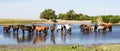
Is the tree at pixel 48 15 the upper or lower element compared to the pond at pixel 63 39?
upper

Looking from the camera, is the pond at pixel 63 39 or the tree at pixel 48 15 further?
the tree at pixel 48 15

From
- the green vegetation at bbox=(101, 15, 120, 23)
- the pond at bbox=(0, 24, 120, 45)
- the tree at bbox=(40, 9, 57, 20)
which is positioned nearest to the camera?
A: the pond at bbox=(0, 24, 120, 45)

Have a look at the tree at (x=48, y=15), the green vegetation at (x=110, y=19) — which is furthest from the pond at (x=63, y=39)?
the tree at (x=48, y=15)

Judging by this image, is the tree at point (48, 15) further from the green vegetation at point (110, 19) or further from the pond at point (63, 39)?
the pond at point (63, 39)

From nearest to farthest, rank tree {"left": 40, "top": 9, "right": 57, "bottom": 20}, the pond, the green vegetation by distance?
1. the pond
2. the green vegetation
3. tree {"left": 40, "top": 9, "right": 57, "bottom": 20}

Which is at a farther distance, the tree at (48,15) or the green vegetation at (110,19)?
the tree at (48,15)

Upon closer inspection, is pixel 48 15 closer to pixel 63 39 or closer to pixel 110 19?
pixel 110 19

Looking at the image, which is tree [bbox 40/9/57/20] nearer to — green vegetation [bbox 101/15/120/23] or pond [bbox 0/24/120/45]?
green vegetation [bbox 101/15/120/23]

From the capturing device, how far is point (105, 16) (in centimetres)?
8006

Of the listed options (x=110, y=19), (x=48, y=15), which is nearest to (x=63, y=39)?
(x=110, y=19)

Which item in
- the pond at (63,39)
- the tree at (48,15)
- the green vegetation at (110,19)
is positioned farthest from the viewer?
the tree at (48,15)

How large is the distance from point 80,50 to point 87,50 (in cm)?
38

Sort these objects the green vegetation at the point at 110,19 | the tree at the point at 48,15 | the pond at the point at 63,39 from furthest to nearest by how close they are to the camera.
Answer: the tree at the point at 48,15 → the green vegetation at the point at 110,19 → the pond at the point at 63,39

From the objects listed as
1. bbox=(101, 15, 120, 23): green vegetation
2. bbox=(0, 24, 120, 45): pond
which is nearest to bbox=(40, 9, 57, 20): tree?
bbox=(101, 15, 120, 23): green vegetation
